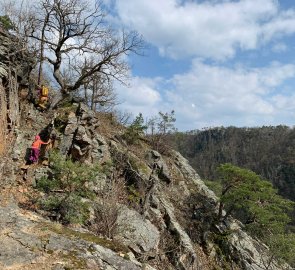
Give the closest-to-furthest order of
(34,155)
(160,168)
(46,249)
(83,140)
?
(46,249)
(34,155)
(83,140)
(160,168)

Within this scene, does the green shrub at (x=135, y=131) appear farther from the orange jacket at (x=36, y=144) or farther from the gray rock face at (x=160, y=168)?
the orange jacket at (x=36, y=144)

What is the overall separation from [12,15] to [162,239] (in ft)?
35.6

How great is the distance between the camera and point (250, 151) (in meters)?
124

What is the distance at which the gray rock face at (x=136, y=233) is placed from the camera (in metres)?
9.58

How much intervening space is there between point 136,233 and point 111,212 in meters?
1.49

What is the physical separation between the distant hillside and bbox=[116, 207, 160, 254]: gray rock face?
92.3m

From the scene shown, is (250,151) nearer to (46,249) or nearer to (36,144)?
(36,144)

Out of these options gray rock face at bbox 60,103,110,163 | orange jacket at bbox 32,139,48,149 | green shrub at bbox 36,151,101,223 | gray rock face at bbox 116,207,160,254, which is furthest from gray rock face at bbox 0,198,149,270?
gray rock face at bbox 60,103,110,163

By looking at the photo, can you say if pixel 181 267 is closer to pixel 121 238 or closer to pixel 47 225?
pixel 121 238

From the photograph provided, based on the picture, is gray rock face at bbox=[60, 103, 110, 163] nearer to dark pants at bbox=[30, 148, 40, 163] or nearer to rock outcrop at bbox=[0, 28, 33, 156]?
dark pants at bbox=[30, 148, 40, 163]

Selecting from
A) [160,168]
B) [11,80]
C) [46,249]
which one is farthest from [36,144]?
[160,168]

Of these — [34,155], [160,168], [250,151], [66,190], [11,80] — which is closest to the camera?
[66,190]

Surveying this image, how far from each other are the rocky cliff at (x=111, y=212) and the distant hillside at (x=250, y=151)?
8701cm

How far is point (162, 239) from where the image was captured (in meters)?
12.1
